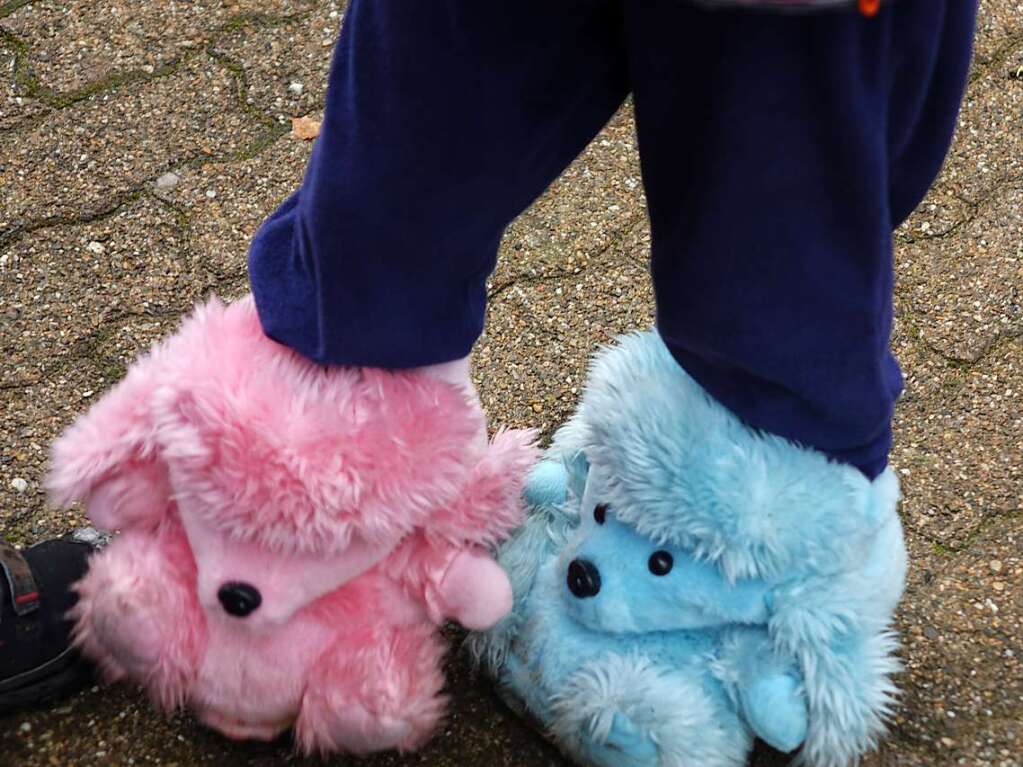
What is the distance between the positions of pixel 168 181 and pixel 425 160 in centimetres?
103

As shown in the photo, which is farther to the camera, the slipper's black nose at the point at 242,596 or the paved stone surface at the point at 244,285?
the paved stone surface at the point at 244,285

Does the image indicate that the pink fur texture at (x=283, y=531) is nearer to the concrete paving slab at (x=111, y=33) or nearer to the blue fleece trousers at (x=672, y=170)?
the blue fleece trousers at (x=672, y=170)

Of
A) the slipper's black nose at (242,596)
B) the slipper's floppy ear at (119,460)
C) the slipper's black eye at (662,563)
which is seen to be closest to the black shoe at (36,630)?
the slipper's floppy ear at (119,460)

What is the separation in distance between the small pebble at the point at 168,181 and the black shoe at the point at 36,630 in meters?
0.71

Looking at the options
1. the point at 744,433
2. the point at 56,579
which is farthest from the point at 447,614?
the point at 56,579

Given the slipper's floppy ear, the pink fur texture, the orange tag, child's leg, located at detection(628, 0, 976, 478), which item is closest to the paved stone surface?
the pink fur texture

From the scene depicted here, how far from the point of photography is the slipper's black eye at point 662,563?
41.6 inches

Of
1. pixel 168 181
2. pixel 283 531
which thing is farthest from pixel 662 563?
pixel 168 181

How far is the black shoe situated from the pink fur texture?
82 millimetres

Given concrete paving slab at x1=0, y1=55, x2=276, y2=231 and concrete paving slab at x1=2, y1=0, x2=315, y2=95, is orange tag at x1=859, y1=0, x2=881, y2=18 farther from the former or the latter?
concrete paving slab at x1=2, y1=0, x2=315, y2=95

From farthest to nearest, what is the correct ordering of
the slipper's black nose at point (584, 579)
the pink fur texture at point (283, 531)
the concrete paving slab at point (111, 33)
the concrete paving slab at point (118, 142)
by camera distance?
the concrete paving slab at point (111, 33), the concrete paving slab at point (118, 142), the slipper's black nose at point (584, 579), the pink fur texture at point (283, 531)

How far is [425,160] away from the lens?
865 millimetres

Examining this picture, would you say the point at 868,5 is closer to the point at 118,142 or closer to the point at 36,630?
the point at 36,630

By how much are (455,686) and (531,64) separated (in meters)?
0.63
